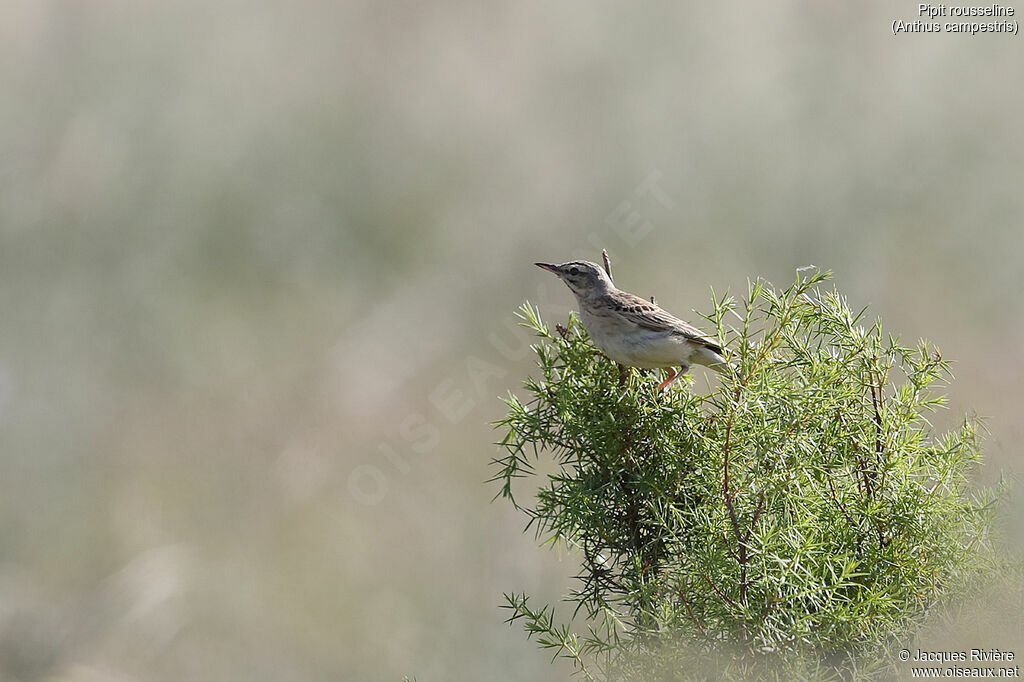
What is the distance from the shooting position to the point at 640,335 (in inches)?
34.7

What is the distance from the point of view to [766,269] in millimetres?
2596

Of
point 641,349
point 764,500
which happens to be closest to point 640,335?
point 641,349

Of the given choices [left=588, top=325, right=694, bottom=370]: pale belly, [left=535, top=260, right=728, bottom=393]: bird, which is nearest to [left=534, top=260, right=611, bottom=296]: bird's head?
[left=535, top=260, right=728, bottom=393]: bird

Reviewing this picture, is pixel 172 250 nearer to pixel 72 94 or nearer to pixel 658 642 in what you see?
pixel 72 94

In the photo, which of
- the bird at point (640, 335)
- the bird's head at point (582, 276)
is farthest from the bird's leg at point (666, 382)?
the bird's head at point (582, 276)

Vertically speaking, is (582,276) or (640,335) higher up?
(582,276)

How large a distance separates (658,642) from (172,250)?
251 centimetres

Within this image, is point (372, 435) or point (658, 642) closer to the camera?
point (658, 642)

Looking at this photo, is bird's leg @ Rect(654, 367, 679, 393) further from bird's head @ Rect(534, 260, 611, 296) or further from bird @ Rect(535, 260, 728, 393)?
bird's head @ Rect(534, 260, 611, 296)

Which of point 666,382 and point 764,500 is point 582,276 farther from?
point 764,500

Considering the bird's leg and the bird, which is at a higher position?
the bird

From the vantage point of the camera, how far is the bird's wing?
3.00 ft

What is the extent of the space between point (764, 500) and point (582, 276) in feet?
1.65

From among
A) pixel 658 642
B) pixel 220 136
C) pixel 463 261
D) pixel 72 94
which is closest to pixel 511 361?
pixel 463 261
